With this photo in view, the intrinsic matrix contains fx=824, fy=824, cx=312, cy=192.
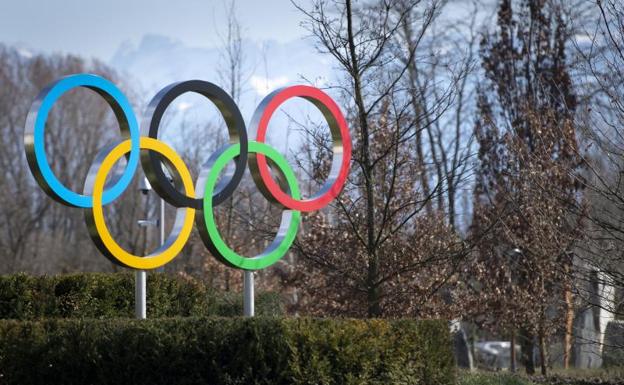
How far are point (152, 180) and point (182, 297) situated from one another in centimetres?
427

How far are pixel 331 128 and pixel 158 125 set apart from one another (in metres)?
2.44

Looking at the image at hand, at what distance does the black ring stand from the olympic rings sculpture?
1cm

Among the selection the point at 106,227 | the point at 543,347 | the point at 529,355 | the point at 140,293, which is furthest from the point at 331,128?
the point at 529,355

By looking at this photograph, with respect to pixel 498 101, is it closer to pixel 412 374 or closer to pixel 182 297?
pixel 182 297

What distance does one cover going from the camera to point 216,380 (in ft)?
24.3

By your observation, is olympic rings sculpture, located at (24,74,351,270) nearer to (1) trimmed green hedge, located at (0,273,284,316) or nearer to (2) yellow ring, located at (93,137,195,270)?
(2) yellow ring, located at (93,137,195,270)

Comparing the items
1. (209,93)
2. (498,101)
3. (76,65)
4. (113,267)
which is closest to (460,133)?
(498,101)

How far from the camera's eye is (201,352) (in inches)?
293

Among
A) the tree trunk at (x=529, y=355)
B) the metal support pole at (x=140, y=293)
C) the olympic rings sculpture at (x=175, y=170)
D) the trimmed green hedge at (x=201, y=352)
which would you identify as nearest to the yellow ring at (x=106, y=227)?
the olympic rings sculpture at (x=175, y=170)

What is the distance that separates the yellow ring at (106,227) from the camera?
28.7 feet

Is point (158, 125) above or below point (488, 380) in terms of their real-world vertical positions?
above

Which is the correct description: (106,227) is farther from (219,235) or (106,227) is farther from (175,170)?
(219,235)

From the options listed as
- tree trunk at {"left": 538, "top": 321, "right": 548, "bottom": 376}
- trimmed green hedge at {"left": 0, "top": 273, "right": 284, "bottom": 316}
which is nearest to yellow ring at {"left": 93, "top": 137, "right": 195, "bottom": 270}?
trimmed green hedge at {"left": 0, "top": 273, "right": 284, "bottom": 316}

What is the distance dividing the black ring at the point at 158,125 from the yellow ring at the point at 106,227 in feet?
0.43
